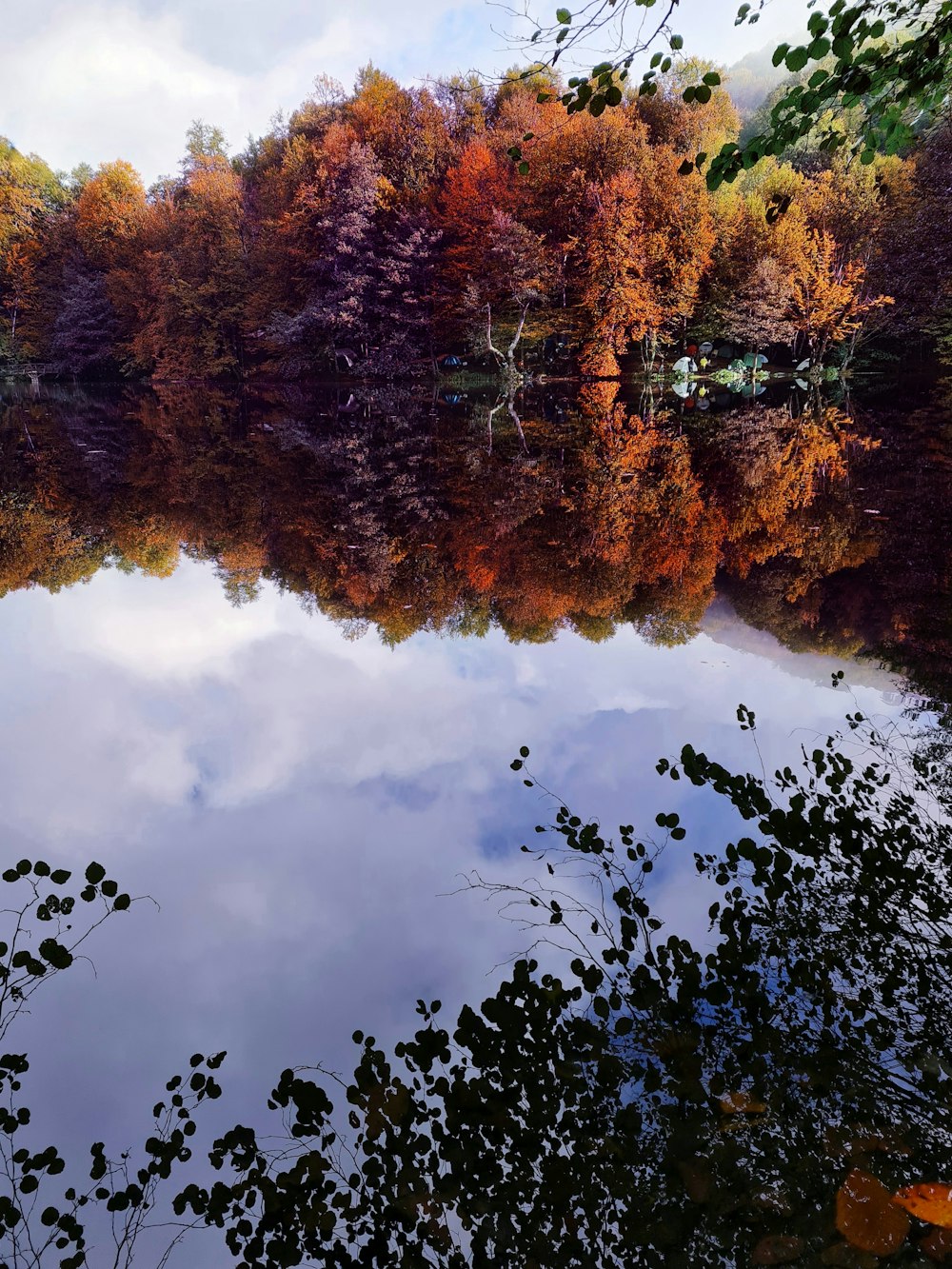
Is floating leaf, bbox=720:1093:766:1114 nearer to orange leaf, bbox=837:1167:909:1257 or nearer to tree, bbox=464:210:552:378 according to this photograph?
orange leaf, bbox=837:1167:909:1257

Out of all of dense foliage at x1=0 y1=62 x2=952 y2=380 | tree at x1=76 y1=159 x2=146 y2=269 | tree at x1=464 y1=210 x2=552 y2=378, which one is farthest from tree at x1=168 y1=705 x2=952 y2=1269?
tree at x1=76 y1=159 x2=146 y2=269

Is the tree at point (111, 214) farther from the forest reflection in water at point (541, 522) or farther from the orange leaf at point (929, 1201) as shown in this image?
the orange leaf at point (929, 1201)

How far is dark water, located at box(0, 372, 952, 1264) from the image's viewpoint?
11.0 feet

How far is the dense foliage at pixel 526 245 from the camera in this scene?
1377 inches

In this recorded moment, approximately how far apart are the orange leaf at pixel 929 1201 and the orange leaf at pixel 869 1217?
0.04 meters

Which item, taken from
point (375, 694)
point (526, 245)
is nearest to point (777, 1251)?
point (375, 694)

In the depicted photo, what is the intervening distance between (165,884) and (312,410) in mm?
28177

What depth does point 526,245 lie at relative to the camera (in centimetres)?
3475

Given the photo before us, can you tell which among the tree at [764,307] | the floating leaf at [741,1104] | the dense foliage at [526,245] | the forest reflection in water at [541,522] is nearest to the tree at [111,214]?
the dense foliage at [526,245]

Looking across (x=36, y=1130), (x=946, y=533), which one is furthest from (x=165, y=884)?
(x=946, y=533)

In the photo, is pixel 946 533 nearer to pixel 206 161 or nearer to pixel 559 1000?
pixel 559 1000

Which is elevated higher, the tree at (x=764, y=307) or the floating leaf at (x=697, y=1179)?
the tree at (x=764, y=307)

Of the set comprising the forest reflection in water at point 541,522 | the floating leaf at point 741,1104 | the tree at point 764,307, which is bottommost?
the floating leaf at point 741,1104

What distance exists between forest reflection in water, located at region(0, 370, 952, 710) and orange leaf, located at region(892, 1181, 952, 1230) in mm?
4672
